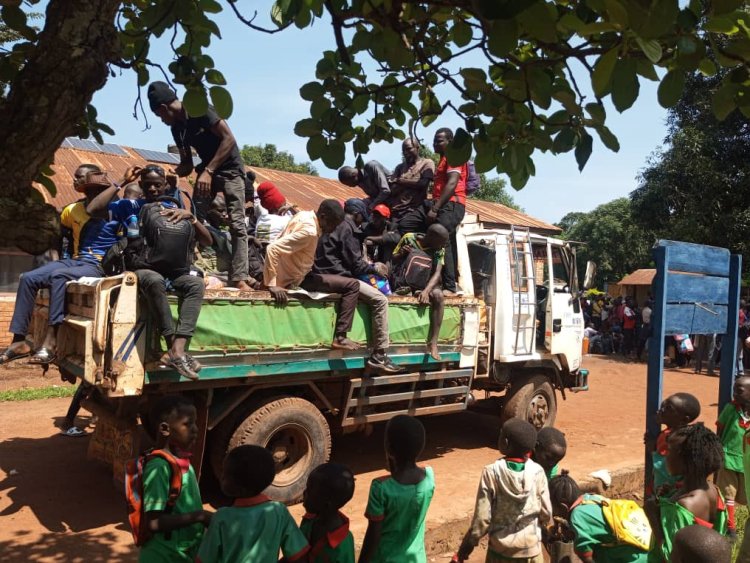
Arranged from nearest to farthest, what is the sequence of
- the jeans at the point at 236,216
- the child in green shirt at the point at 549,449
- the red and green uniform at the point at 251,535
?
the red and green uniform at the point at 251,535, the child in green shirt at the point at 549,449, the jeans at the point at 236,216

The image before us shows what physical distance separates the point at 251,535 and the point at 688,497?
74.3 inches

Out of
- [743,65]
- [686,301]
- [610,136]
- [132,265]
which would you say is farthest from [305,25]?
[686,301]

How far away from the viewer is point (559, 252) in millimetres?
7863

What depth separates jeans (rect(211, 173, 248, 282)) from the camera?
5.47m

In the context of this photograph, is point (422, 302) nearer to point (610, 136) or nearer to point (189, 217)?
point (189, 217)

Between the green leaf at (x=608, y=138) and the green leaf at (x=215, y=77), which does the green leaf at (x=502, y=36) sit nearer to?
the green leaf at (x=608, y=138)

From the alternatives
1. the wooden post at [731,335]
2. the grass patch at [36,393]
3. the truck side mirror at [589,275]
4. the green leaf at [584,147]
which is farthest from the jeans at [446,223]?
the grass patch at [36,393]

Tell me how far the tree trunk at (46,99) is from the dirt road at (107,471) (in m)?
3.03

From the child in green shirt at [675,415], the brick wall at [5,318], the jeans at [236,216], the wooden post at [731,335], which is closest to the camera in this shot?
the child in green shirt at [675,415]

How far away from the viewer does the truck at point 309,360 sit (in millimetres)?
4504

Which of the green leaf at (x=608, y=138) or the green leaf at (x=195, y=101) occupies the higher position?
the green leaf at (x=195, y=101)

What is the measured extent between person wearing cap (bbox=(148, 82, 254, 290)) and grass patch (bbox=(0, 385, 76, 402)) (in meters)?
5.41

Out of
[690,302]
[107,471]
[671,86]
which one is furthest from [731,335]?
[107,471]

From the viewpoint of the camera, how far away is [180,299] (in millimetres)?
4559
